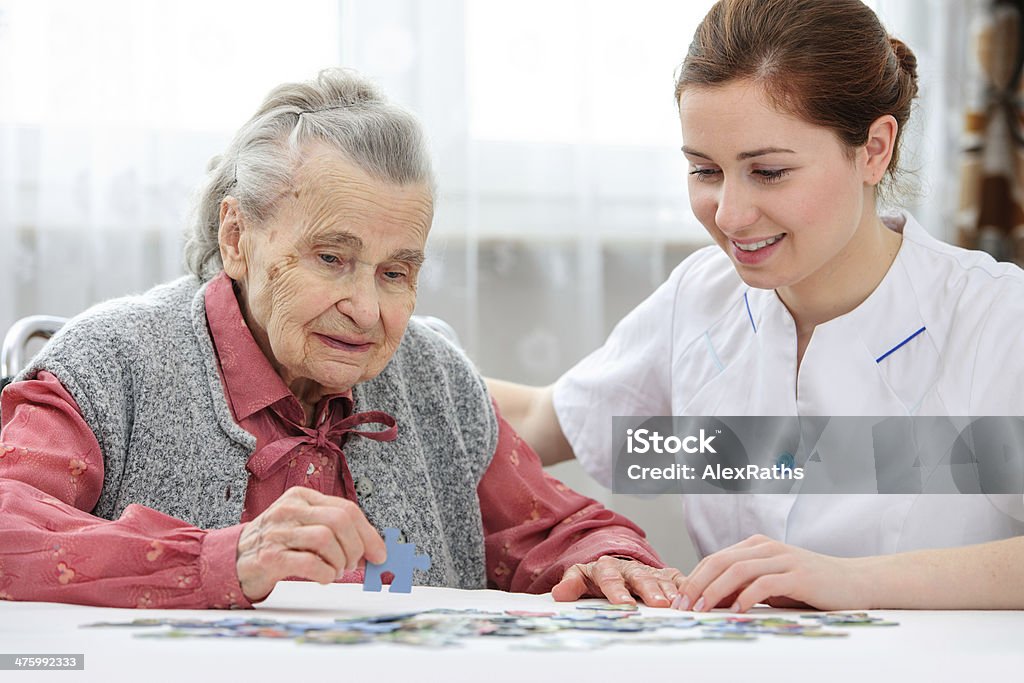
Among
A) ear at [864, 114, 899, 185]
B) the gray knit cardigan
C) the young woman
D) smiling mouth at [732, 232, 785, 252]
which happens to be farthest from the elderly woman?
ear at [864, 114, 899, 185]

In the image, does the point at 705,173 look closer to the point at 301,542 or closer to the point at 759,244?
the point at 759,244

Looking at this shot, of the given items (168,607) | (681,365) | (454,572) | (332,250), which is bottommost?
(454,572)

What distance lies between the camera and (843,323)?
1.59 metres

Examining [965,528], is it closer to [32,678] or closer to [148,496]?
[148,496]

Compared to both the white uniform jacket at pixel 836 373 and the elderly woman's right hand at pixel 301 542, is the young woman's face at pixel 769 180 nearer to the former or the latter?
the white uniform jacket at pixel 836 373

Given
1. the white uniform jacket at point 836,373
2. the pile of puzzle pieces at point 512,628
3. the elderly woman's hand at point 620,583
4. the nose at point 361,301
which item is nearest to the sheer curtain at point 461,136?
the white uniform jacket at point 836,373

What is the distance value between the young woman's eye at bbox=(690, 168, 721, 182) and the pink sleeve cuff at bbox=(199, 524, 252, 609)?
2.65ft

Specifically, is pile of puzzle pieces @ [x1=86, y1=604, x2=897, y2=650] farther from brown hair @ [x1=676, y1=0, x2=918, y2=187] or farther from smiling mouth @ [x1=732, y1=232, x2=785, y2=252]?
brown hair @ [x1=676, y1=0, x2=918, y2=187]

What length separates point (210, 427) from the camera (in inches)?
53.7

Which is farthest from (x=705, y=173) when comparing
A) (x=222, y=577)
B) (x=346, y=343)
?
(x=222, y=577)

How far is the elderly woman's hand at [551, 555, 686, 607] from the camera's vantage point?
124 cm

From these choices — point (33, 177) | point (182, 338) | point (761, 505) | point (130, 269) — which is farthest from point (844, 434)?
point (33, 177)

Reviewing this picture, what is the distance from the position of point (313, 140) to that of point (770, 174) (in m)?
0.58

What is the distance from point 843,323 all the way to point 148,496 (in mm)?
939
